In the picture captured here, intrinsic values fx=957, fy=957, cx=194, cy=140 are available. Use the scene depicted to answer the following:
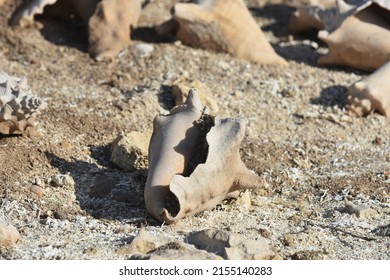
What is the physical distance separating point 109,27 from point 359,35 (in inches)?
55.5

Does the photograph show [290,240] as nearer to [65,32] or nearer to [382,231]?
[382,231]

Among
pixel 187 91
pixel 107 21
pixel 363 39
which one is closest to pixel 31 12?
pixel 107 21

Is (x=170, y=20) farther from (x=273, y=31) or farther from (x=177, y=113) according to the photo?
(x=177, y=113)

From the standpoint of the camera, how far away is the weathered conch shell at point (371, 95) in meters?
4.97

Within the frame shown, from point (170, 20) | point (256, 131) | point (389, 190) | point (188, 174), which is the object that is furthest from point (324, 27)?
point (188, 174)

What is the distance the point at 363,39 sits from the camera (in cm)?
538

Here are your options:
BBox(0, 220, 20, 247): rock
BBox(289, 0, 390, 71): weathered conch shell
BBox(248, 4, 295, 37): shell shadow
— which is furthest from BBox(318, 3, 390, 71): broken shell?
BBox(0, 220, 20, 247): rock

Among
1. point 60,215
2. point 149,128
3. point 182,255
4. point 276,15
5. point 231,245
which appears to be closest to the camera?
point 182,255

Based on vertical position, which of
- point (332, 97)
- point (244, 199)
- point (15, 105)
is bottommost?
point (332, 97)

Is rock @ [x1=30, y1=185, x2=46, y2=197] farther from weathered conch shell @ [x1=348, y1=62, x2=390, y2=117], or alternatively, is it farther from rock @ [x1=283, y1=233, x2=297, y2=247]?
weathered conch shell @ [x1=348, y1=62, x2=390, y2=117]

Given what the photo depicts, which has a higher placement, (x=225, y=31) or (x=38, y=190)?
(x=38, y=190)

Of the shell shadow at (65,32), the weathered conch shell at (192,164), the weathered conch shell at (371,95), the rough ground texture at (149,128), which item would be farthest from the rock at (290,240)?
the shell shadow at (65,32)

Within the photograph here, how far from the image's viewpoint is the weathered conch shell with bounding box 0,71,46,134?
412 centimetres

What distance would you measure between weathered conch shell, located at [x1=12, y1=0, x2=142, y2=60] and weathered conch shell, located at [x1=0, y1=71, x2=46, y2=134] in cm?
117
